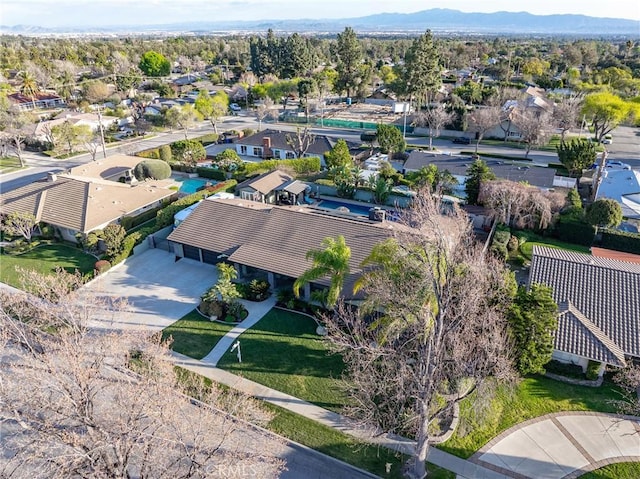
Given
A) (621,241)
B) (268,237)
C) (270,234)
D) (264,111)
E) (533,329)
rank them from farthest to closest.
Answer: (264,111) < (621,241) < (270,234) < (268,237) < (533,329)

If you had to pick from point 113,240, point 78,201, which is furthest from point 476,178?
point 78,201

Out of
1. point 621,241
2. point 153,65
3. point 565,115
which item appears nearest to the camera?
point 621,241

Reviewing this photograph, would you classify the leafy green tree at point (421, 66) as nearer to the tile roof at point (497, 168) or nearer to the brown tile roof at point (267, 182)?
the tile roof at point (497, 168)

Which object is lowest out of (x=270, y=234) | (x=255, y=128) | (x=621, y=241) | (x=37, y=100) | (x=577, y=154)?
(x=621, y=241)

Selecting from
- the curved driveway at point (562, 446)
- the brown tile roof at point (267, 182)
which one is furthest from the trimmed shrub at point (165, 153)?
the curved driveway at point (562, 446)

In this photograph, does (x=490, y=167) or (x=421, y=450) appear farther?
(x=490, y=167)

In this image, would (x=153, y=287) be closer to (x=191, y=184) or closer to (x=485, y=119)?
(x=191, y=184)

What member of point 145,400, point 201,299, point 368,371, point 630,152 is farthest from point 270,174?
point 630,152
